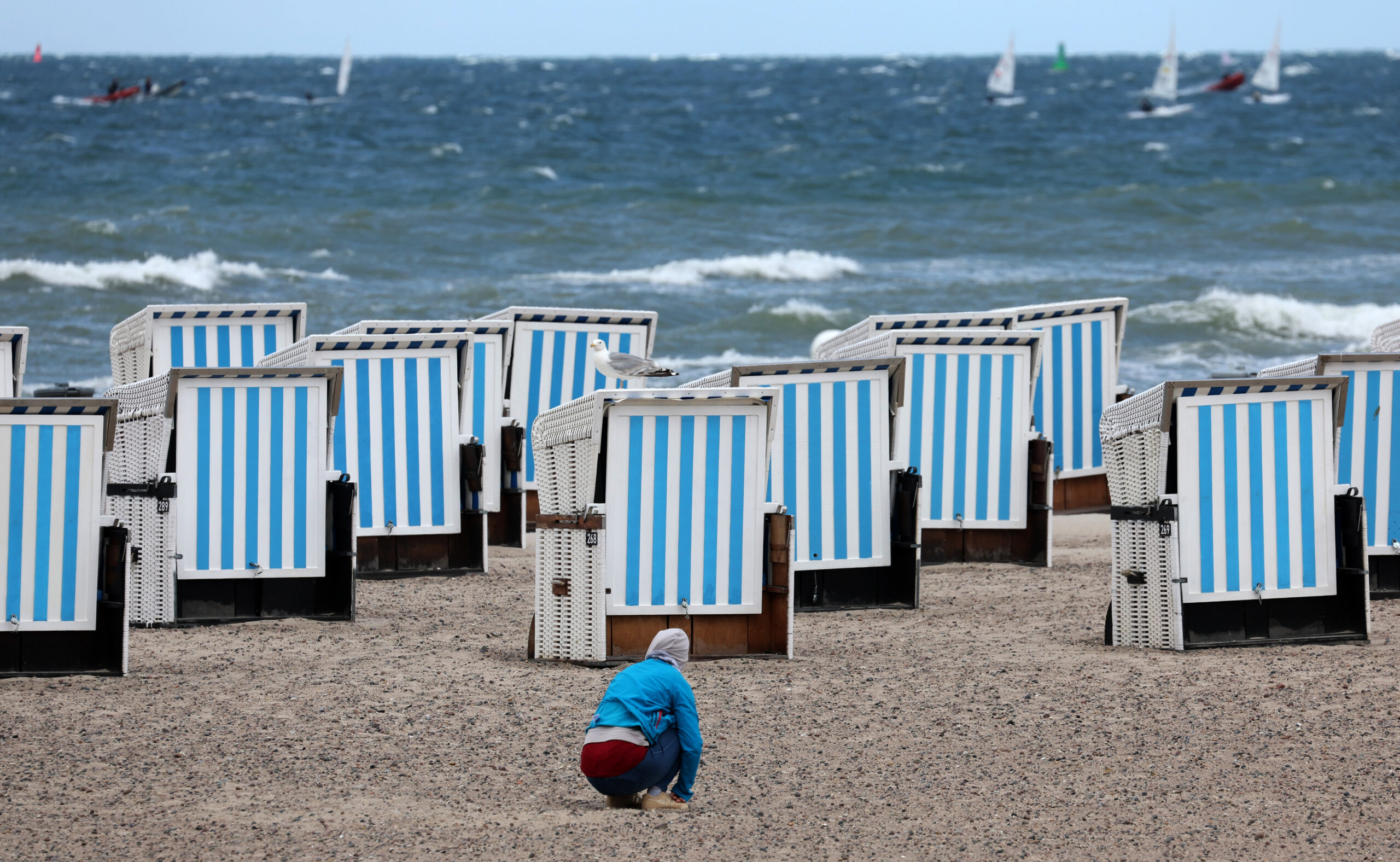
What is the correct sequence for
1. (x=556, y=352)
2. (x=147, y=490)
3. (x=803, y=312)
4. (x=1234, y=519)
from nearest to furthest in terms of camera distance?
(x=1234, y=519) < (x=147, y=490) < (x=556, y=352) < (x=803, y=312)

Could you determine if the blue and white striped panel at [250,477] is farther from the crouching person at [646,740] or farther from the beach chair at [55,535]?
the crouching person at [646,740]

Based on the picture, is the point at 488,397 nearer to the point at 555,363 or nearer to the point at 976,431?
the point at 555,363

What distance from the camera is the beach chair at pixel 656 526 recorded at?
24.0 feet

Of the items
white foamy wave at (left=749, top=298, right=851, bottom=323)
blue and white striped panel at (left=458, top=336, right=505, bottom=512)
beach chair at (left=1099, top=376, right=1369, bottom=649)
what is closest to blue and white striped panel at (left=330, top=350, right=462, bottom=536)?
blue and white striped panel at (left=458, top=336, right=505, bottom=512)

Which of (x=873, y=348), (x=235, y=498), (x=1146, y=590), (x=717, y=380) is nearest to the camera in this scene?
(x=1146, y=590)

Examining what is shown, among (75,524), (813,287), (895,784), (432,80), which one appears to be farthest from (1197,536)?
(432,80)

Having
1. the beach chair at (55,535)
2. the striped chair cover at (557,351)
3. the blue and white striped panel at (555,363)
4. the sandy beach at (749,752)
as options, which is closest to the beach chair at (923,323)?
the striped chair cover at (557,351)

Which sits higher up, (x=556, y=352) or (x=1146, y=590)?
(x=556, y=352)

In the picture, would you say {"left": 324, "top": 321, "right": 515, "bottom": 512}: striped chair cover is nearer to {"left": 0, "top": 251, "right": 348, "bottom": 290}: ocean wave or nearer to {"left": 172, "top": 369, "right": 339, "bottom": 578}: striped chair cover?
{"left": 172, "top": 369, "right": 339, "bottom": 578}: striped chair cover

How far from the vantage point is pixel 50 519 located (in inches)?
274

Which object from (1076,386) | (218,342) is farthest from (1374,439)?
(218,342)

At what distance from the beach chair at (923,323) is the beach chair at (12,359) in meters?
4.71

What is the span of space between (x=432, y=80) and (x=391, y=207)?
69.8 meters

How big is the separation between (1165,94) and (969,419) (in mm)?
76243
